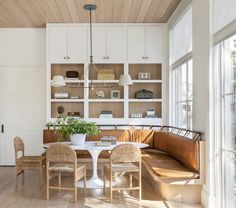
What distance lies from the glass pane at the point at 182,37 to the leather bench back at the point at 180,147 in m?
1.46

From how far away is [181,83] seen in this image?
18.5 feet

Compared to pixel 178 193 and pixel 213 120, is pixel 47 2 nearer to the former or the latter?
pixel 213 120

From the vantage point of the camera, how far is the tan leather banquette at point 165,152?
395cm

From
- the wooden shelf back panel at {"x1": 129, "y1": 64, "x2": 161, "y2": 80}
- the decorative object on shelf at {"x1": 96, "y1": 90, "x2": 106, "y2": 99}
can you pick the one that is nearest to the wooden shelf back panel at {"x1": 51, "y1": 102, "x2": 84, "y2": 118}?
the decorative object on shelf at {"x1": 96, "y1": 90, "x2": 106, "y2": 99}

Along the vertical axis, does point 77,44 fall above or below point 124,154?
above

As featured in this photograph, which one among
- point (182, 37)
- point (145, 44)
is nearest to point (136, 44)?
point (145, 44)

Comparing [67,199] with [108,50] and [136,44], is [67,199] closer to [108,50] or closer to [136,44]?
[108,50]

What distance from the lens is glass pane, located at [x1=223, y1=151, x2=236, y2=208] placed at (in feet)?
11.3

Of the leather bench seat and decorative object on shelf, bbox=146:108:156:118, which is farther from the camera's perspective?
decorative object on shelf, bbox=146:108:156:118

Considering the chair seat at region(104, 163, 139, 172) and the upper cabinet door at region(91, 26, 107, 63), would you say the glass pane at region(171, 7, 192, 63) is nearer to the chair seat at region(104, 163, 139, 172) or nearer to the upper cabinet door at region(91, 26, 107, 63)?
the upper cabinet door at region(91, 26, 107, 63)

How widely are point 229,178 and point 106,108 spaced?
3563mm

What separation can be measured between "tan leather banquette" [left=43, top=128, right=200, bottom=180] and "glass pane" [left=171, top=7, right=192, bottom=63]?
57.2 inches

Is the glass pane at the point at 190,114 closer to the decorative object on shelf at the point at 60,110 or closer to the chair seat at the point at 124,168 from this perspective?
the chair seat at the point at 124,168

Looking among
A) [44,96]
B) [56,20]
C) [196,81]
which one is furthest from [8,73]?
[196,81]
